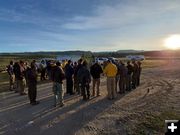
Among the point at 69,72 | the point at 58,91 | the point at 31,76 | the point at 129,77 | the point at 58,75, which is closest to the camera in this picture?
the point at 58,75

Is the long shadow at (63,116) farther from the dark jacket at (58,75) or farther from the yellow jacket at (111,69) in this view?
the yellow jacket at (111,69)

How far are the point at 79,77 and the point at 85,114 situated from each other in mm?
3057

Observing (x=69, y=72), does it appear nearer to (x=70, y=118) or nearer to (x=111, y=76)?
(x=111, y=76)

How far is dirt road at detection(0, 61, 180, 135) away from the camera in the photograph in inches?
342

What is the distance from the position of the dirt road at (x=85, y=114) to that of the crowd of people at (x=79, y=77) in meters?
0.54

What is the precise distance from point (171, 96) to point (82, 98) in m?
4.82

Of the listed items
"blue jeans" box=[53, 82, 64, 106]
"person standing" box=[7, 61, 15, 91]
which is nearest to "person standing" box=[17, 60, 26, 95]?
"person standing" box=[7, 61, 15, 91]

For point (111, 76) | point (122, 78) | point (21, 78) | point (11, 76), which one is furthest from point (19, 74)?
point (122, 78)

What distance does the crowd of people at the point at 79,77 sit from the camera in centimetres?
1198

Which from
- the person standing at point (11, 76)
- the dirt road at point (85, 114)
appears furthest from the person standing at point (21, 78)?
the person standing at point (11, 76)

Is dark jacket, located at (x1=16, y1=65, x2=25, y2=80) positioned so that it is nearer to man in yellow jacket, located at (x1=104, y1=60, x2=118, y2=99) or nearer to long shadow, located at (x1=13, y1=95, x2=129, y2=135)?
long shadow, located at (x1=13, y1=95, x2=129, y2=135)

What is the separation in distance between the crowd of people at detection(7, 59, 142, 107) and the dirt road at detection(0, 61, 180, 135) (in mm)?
539

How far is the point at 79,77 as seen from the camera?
1320 centimetres

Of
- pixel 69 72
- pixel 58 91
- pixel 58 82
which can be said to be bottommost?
pixel 58 91
